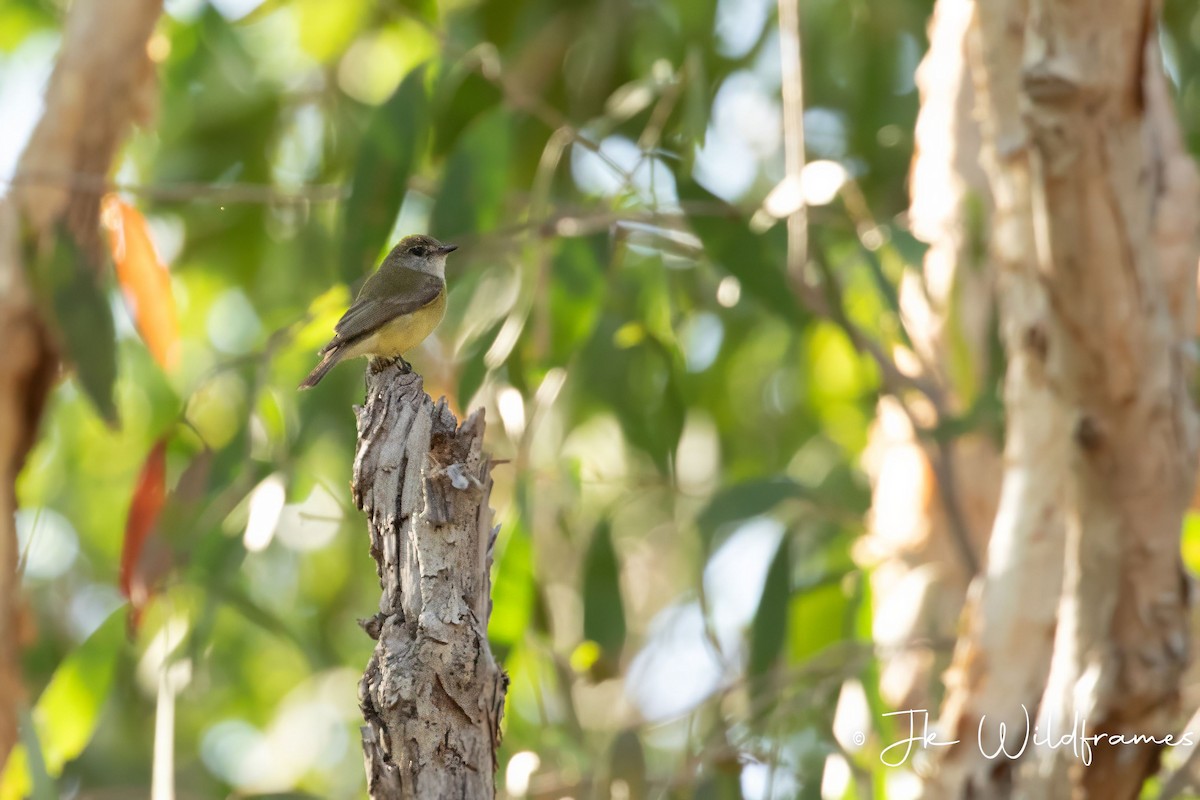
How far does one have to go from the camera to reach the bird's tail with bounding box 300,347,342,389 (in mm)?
3326

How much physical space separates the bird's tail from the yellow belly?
3cm

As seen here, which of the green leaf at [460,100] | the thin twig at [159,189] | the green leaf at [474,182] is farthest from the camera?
the green leaf at [460,100]

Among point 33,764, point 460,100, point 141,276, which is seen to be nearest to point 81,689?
point 33,764

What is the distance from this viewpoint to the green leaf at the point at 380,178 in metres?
4.39

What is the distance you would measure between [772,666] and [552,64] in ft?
10.6

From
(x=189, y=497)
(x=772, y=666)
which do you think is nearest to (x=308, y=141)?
(x=189, y=497)

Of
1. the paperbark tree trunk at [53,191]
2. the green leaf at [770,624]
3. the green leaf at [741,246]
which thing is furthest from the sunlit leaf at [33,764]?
the green leaf at [741,246]

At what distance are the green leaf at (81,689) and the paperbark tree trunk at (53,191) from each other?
186 millimetres

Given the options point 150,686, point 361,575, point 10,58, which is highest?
point 10,58

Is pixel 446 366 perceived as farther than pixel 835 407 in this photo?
No

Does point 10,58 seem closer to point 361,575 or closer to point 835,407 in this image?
point 361,575

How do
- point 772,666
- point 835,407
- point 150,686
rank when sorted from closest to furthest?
1. point 772,666
2. point 150,686
3. point 835,407

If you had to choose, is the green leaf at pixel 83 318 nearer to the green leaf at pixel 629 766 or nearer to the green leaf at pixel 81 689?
the green leaf at pixel 81 689

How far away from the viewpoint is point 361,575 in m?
Result: 7.16
